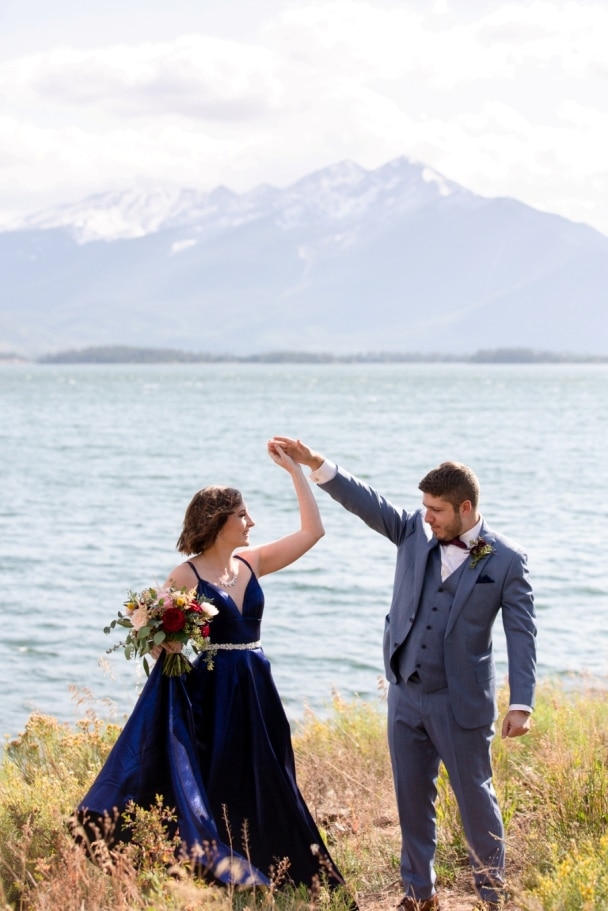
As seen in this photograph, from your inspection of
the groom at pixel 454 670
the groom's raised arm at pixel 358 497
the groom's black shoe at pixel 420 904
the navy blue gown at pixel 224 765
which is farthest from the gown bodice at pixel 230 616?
the groom's black shoe at pixel 420 904

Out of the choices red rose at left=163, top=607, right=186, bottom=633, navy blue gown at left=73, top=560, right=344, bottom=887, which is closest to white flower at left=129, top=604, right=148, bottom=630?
red rose at left=163, top=607, right=186, bottom=633

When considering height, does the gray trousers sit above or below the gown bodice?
below

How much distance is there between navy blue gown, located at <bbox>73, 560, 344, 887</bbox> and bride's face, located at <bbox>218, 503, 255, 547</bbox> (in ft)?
0.85

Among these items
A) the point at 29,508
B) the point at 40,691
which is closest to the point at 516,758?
the point at 40,691

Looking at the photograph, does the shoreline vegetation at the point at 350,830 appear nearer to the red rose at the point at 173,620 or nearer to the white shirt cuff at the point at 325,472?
the red rose at the point at 173,620

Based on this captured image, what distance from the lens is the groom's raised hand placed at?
6.25 metres

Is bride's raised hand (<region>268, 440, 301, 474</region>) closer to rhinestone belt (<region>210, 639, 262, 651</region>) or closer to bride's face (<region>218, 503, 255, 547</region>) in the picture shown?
bride's face (<region>218, 503, 255, 547</region>)

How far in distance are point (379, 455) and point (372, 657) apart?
3993cm

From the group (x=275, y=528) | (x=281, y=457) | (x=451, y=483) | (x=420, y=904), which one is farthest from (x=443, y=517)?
(x=275, y=528)

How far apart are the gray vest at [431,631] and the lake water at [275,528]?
209 centimetres

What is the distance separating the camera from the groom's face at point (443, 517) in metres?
5.77

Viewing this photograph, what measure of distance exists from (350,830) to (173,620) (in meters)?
2.17

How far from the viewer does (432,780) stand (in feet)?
19.5

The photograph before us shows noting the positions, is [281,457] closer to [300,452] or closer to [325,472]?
[300,452]
